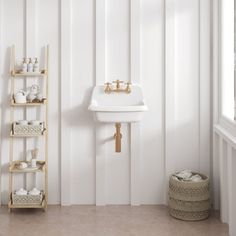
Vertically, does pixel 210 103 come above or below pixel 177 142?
above

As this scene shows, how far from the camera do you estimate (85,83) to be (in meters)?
4.53

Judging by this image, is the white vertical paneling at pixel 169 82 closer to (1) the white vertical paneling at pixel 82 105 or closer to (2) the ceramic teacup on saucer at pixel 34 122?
(1) the white vertical paneling at pixel 82 105

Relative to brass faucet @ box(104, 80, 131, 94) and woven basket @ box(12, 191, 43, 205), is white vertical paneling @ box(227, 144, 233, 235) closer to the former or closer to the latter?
brass faucet @ box(104, 80, 131, 94)

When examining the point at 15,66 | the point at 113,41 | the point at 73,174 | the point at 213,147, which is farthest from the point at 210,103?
the point at 15,66

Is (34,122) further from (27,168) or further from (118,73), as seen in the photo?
(118,73)

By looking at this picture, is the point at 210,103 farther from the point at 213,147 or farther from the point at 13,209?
the point at 13,209

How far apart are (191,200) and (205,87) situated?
3.74ft

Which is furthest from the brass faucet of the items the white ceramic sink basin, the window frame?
the window frame

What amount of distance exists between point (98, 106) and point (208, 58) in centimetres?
121

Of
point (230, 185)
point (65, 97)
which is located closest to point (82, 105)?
point (65, 97)

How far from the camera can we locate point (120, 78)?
453 centimetres

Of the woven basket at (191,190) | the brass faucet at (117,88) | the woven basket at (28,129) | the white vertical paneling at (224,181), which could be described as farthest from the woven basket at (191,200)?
the woven basket at (28,129)

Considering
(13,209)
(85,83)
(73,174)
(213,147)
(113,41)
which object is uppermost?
(113,41)

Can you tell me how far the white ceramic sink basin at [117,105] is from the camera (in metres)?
4.09
